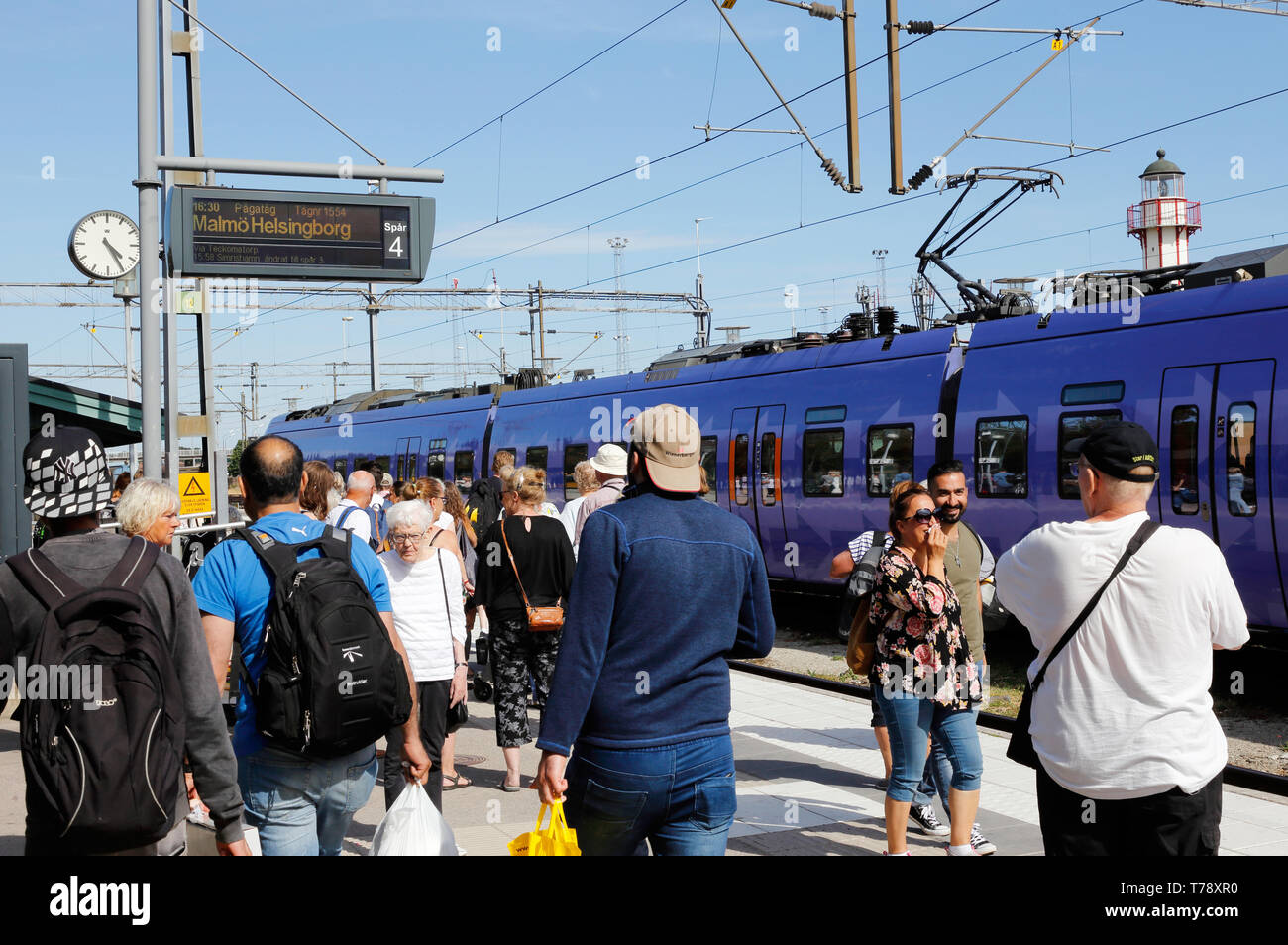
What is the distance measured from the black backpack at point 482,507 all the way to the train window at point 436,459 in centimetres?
1411

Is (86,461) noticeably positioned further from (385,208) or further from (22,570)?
(385,208)

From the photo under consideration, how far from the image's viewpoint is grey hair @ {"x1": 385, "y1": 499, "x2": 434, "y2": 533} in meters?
6.82

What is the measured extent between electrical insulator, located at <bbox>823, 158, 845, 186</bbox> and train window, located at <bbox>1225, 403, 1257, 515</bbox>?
16.4 feet

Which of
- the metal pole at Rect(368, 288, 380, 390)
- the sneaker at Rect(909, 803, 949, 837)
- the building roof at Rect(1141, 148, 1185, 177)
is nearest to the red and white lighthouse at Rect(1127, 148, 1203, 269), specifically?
the building roof at Rect(1141, 148, 1185, 177)

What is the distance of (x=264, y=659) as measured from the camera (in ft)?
13.5

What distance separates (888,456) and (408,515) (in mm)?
8881

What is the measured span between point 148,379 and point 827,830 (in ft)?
21.8

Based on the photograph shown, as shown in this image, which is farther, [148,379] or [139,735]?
[148,379]

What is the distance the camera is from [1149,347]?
38.0 feet

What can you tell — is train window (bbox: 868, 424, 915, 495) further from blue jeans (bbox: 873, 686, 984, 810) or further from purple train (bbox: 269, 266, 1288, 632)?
blue jeans (bbox: 873, 686, 984, 810)

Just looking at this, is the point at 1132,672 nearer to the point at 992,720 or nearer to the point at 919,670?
the point at 919,670

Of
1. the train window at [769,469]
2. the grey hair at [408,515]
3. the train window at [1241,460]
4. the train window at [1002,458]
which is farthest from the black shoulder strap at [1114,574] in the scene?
the train window at [769,469]

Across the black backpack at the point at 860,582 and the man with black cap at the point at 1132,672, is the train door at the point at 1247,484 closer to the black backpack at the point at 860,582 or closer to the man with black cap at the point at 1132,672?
the black backpack at the point at 860,582
